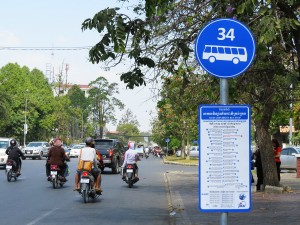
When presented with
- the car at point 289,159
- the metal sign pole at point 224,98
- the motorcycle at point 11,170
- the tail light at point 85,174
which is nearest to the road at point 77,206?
the tail light at point 85,174

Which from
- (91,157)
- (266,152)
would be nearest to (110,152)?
(266,152)

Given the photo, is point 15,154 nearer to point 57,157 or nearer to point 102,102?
point 57,157

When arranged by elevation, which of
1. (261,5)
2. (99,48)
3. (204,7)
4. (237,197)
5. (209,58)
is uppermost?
(204,7)

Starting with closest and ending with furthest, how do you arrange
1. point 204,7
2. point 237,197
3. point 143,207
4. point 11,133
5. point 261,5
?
point 237,197 → point 261,5 → point 204,7 → point 143,207 → point 11,133

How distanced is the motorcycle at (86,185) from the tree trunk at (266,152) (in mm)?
5619

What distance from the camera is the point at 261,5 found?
7281 millimetres

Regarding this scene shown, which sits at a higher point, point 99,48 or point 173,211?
point 99,48

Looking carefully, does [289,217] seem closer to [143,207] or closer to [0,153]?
[143,207]

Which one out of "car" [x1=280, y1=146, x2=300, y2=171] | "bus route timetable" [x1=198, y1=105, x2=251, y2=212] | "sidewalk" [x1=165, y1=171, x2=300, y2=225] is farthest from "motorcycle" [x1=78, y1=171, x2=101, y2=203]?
"car" [x1=280, y1=146, x2=300, y2=171]

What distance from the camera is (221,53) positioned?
18.8ft

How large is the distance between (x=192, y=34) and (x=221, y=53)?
5.90 meters

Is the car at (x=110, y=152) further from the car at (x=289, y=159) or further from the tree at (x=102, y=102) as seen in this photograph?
the tree at (x=102, y=102)

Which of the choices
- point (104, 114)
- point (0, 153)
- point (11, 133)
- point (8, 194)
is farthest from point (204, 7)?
point (104, 114)

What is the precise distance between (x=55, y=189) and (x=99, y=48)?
→ 12020mm
